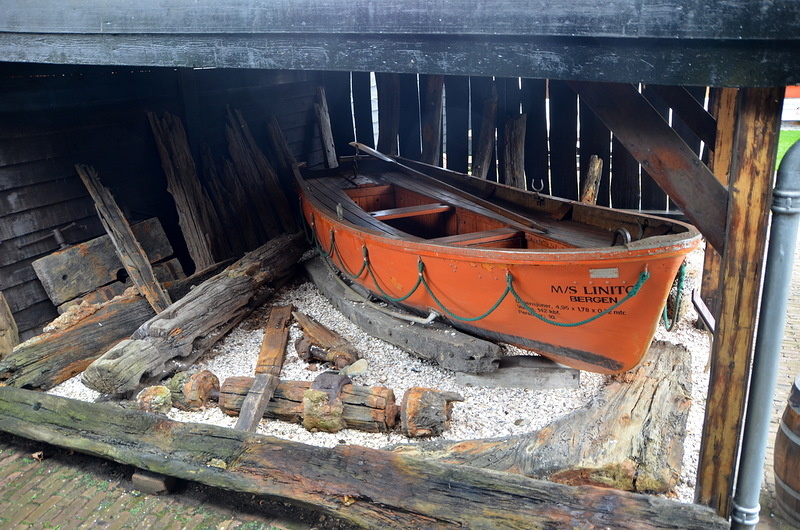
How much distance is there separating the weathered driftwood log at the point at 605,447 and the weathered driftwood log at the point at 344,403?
0.49 m

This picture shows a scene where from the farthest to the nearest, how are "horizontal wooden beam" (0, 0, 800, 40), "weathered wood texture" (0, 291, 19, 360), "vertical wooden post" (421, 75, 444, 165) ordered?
"vertical wooden post" (421, 75, 444, 165) → "weathered wood texture" (0, 291, 19, 360) → "horizontal wooden beam" (0, 0, 800, 40)

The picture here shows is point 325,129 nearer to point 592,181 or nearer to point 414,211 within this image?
point 414,211

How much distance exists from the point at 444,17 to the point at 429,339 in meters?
3.03

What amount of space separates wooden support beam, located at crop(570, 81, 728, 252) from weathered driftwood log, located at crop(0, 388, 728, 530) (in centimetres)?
134

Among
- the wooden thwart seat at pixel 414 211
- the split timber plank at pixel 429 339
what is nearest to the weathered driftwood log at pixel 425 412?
the split timber plank at pixel 429 339

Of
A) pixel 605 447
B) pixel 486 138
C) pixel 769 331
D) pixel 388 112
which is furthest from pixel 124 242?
pixel 769 331

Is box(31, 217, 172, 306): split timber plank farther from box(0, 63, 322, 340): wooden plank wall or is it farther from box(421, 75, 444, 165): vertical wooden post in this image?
box(421, 75, 444, 165): vertical wooden post

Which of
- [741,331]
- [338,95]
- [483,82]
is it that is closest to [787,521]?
[741,331]

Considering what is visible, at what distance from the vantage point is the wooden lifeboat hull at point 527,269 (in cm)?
418

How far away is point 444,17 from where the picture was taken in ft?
9.26

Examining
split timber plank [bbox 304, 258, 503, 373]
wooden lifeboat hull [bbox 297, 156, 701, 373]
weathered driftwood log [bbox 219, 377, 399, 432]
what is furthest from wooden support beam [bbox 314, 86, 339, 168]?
weathered driftwood log [bbox 219, 377, 399, 432]

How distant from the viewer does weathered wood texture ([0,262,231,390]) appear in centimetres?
527

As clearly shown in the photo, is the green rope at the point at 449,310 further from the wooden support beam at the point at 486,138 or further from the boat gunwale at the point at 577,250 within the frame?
the wooden support beam at the point at 486,138

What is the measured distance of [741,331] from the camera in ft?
9.06
